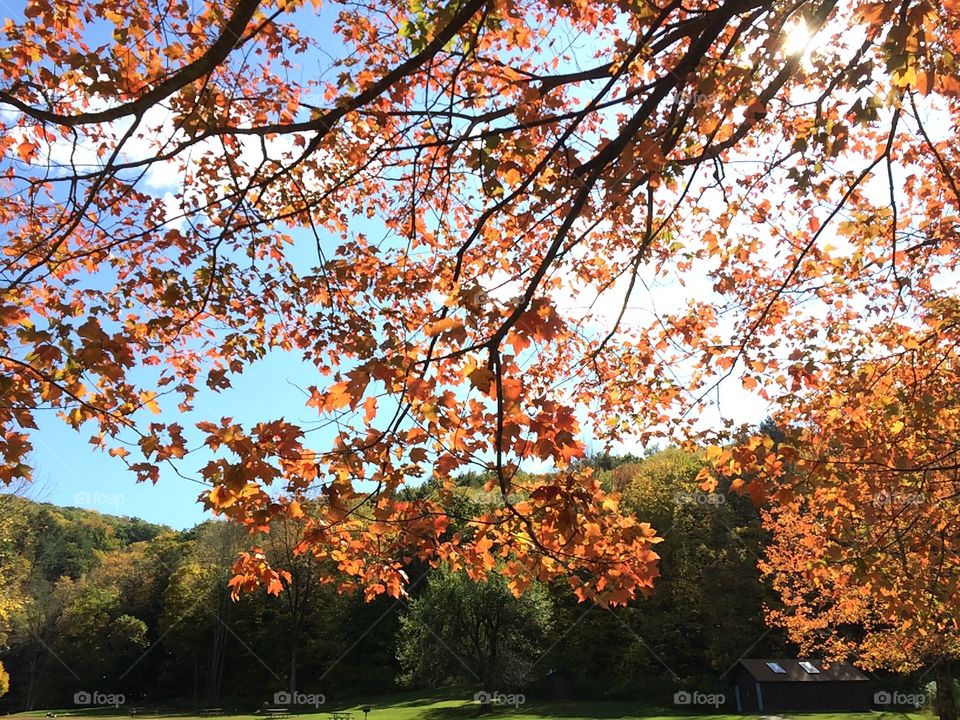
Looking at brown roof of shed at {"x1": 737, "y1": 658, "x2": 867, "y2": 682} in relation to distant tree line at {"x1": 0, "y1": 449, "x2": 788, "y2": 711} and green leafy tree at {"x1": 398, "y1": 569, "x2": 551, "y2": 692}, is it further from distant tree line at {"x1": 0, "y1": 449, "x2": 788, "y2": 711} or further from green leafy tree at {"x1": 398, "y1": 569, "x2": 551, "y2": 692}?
green leafy tree at {"x1": 398, "y1": 569, "x2": 551, "y2": 692}

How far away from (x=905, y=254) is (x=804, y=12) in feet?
11.2

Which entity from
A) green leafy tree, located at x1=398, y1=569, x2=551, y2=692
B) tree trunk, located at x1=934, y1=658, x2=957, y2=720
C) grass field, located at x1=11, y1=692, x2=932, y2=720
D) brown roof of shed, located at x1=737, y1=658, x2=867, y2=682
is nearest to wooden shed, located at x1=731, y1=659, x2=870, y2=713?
brown roof of shed, located at x1=737, y1=658, x2=867, y2=682

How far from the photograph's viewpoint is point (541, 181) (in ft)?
17.3

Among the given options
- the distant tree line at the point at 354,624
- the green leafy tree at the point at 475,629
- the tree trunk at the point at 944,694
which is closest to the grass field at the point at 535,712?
the distant tree line at the point at 354,624

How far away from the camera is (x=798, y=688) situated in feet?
92.1

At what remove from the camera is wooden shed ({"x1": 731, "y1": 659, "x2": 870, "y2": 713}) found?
2752cm

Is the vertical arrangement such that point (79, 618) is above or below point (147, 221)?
below

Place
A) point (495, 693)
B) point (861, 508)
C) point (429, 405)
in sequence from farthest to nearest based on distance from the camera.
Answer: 1. point (495, 693)
2. point (861, 508)
3. point (429, 405)

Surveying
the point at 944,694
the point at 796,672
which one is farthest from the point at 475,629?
the point at 944,694

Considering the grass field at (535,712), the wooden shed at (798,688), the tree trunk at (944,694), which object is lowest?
the grass field at (535,712)

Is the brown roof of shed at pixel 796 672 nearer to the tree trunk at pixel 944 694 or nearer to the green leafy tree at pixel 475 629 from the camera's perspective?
the tree trunk at pixel 944 694

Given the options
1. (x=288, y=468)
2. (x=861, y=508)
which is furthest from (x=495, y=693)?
(x=288, y=468)

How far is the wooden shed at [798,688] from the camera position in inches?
1083

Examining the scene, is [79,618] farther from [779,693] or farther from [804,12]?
[804,12]
